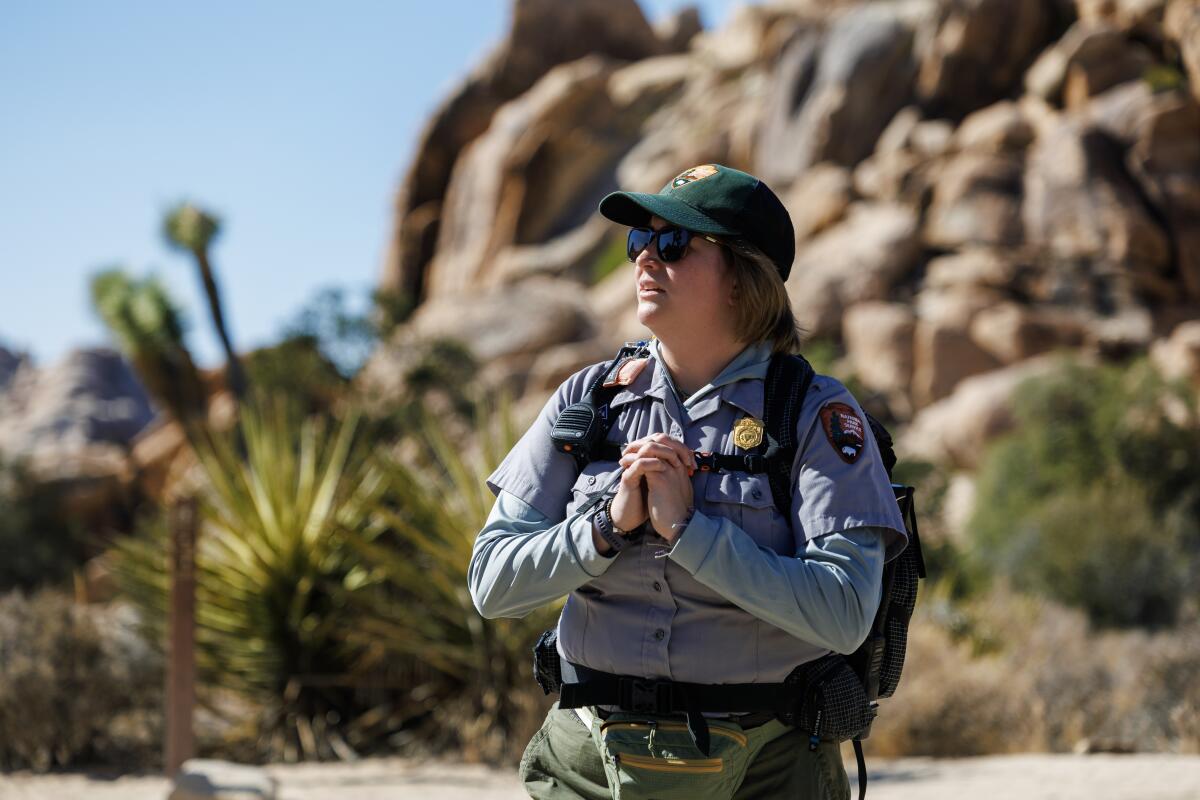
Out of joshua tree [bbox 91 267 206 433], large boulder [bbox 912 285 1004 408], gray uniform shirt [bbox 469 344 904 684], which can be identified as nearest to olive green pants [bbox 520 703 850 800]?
gray uniform shirt [bbox 469 344 904 684]

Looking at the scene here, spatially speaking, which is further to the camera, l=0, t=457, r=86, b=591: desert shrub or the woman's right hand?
l=0, t=457, r=86, b=591: desert shrub

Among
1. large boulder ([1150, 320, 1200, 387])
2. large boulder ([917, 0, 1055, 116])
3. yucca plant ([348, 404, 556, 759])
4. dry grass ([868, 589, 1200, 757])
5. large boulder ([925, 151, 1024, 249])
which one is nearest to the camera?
yucca plant ([348, 404, 556, 759])

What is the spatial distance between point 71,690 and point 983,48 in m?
24.8

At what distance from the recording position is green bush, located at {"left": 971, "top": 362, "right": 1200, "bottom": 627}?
12.9 metres

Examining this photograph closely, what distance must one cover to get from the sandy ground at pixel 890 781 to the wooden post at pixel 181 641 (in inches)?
10.9

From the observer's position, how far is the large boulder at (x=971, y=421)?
20.5 metres

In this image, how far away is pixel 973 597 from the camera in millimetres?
13359

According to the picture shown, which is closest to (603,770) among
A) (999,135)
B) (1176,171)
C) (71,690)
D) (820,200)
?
(71,690)

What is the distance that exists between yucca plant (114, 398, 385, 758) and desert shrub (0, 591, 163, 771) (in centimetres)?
91

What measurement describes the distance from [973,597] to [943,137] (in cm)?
1594

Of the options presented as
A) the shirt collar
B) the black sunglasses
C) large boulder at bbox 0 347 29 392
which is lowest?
large boulder at bbox 0 347 29 392

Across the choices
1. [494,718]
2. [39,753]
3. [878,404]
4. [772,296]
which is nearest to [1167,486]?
[878,404]

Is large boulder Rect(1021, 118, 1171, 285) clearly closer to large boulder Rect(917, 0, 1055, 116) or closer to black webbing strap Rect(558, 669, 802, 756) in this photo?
large boulder Rect(917, 0, 1055, 116)

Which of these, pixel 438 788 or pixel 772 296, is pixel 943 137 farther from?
pixel 772 296
